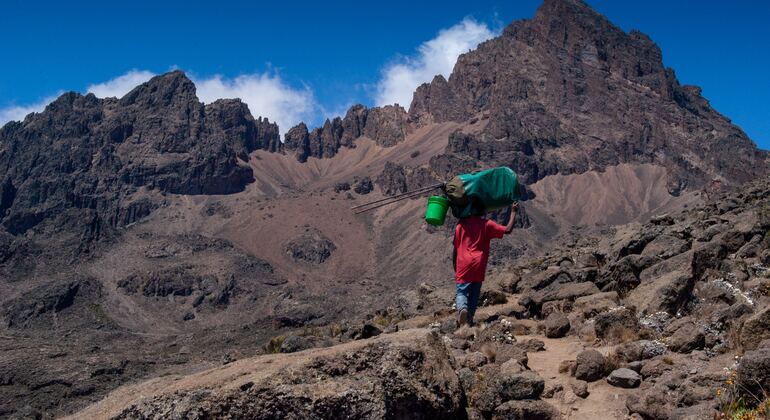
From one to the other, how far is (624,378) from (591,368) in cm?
41

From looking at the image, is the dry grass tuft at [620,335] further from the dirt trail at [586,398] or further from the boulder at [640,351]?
the boulder at [640,351]

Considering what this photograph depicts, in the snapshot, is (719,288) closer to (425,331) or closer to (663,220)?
→ (425,331)

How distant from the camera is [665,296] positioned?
987 cm

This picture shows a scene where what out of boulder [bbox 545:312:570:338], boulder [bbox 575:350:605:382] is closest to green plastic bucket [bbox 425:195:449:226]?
boulder [bbox 545:312:570:338]

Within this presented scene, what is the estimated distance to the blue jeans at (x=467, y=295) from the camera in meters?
10.8

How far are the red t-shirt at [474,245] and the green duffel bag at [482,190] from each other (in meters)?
0.19

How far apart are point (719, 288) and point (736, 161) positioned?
579ft

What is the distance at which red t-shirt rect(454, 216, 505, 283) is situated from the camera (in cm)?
1061

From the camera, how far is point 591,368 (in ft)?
25.7

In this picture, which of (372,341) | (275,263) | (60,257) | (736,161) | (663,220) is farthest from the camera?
(736,161)

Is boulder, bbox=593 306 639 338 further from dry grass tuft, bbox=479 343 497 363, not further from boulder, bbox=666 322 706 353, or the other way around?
dry grass tuft, bbox=479 343 497 363

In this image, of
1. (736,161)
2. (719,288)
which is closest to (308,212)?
(736,161)

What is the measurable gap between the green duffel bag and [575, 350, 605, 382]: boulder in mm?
2958

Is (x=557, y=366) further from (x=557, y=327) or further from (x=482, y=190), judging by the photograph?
(x=482, y=190)
